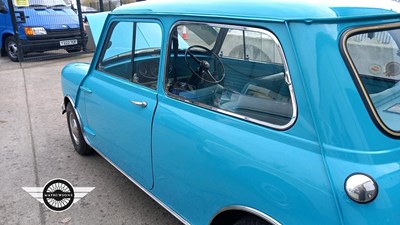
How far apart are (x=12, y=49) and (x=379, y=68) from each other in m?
10.5

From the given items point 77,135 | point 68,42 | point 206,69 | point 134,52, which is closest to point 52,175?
point 77,135

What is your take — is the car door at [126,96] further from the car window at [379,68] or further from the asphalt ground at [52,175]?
the car window at [379,68]

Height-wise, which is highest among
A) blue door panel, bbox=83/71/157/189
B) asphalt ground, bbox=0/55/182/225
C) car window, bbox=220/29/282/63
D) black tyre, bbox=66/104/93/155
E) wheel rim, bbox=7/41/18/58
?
car window, bbox=220/29/282/63

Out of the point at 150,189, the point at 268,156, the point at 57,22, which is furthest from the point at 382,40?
the point at 57,22

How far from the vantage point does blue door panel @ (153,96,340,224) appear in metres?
1.49

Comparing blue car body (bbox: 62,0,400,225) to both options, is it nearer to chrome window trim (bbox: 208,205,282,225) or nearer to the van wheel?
chrome window trim (bbox: 208,205,282,225)

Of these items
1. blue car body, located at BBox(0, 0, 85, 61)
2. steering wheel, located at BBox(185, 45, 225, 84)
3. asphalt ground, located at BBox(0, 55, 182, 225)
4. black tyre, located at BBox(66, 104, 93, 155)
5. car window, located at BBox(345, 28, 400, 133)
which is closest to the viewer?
car window, located at BBox(345, 28, 400, 133)

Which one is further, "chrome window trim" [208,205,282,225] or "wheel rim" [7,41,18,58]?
"wheel rim" [7,41,18,58]

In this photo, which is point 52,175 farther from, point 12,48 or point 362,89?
point 12,48

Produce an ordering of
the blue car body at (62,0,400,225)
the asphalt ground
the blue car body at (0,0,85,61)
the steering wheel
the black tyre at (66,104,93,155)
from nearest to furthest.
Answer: the blue car body at (62,0,400,225) → the steering wheel → the asphalt ground → the black tyre at (66,104,93,155) → the blue car body at (0,0,85,61)

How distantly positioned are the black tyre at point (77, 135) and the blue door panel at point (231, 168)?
1.71 meters

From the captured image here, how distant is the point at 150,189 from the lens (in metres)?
2.60

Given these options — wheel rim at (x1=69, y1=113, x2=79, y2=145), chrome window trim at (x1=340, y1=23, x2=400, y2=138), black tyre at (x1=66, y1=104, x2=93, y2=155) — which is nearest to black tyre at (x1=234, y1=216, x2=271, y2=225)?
chrome window trim at (x1=340, y1=23, x2=400, y2=138)

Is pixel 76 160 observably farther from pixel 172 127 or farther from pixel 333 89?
pixel 333 89
